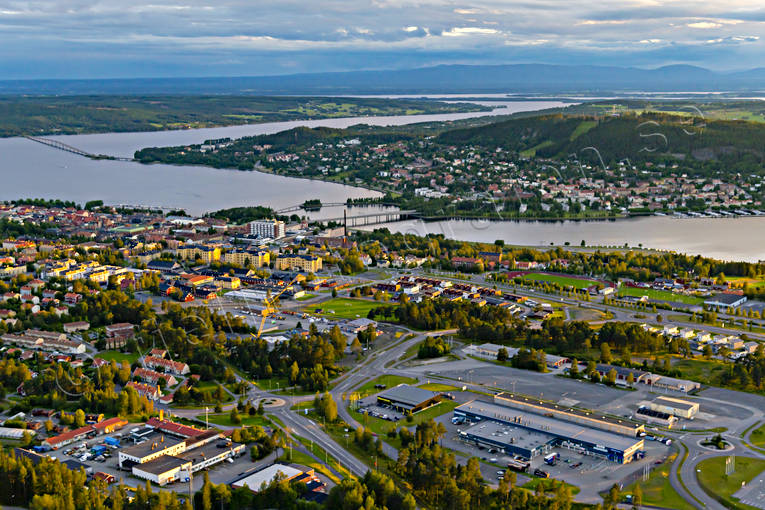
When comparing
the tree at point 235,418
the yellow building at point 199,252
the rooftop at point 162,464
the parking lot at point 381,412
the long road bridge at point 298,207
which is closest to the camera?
the rooftop at point 162,464

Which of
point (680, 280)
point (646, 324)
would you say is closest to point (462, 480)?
point (646, 324)

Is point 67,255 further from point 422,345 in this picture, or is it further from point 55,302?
point 422,345

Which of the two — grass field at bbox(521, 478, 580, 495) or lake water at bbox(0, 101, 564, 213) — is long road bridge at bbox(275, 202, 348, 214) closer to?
lake water at bbox(0, 101, 564, 213)

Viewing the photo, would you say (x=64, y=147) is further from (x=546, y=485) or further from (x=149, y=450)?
(x=546, y=485)

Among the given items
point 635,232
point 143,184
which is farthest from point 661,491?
point 143,184

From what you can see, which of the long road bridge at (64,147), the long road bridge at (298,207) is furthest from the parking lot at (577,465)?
the long road bridge at (64,147)

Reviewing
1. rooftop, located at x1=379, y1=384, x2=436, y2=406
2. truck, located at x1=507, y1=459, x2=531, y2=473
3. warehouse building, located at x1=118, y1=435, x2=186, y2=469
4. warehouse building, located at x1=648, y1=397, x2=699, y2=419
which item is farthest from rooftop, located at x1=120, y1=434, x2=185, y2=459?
warehouse building, located at x1=648, y1=397, x2=699, y2=419

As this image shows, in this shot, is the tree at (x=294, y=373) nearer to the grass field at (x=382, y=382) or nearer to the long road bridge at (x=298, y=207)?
the grass field at (x=382, y=382)
